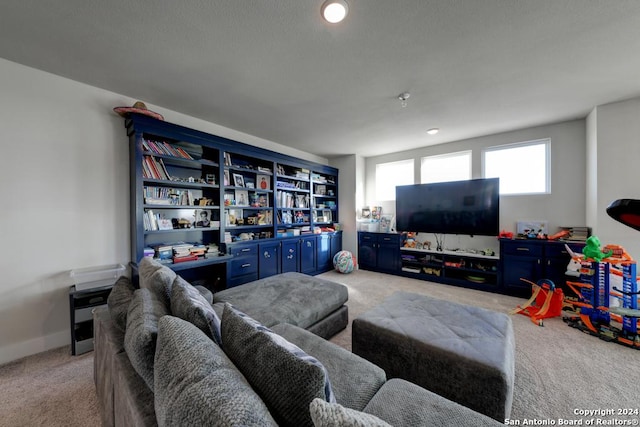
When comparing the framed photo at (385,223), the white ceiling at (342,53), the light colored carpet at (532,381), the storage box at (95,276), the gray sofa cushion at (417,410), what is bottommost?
the light colored carpet at (532,381)

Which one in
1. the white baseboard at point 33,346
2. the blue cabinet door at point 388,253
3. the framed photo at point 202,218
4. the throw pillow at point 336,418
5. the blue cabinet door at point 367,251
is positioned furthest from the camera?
the blue cabinet door at point 367,251

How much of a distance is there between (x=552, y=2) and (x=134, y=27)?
8.68 feet

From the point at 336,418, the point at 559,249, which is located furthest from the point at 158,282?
the point at 559,249

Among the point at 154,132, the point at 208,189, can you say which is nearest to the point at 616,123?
the point at 208,189

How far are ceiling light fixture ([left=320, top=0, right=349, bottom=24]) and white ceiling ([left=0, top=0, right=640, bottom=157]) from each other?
0.07 m

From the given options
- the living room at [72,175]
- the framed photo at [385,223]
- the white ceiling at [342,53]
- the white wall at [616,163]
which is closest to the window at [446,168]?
the framed photo at [385,223]

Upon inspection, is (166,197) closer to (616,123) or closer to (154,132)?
(154,132)

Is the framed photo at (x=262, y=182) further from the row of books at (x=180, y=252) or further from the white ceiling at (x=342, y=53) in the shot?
the row of books at (x=180, y=252)

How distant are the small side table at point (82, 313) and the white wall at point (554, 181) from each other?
16.3 feet

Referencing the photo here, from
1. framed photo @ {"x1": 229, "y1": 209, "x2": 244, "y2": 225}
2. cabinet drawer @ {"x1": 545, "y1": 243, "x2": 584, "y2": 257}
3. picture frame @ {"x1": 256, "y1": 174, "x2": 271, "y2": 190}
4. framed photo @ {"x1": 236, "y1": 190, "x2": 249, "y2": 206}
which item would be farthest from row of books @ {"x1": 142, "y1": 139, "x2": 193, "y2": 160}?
cabinet drawer @ {"x1": 545, "y1": 243, "x2": 584, "y2": 257}

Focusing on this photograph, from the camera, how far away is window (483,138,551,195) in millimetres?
3461

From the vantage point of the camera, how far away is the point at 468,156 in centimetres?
403

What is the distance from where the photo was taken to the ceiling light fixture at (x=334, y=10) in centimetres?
135

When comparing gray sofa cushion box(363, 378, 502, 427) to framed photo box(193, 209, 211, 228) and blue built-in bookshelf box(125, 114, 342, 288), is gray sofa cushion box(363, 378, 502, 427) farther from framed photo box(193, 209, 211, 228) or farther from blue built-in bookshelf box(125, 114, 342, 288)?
framed photo box(193, 209, 211, 228)
